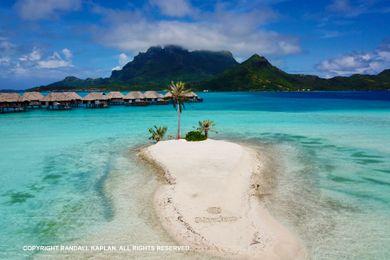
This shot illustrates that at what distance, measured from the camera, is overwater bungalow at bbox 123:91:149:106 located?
90.6 m

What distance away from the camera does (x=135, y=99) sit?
91250 mm

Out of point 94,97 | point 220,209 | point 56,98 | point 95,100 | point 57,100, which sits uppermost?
point 94,97

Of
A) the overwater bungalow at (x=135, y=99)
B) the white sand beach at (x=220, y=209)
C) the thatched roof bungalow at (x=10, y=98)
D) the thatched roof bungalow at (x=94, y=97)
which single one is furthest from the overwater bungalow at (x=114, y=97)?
the white sand beach at (x=220, y=209)

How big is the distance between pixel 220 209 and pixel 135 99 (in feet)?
255

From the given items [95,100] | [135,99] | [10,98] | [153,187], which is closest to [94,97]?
[95,100]

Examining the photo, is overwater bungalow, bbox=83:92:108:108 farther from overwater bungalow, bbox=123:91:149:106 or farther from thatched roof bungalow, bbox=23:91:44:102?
thatched roof bungalow, bbox=23:91:44:102

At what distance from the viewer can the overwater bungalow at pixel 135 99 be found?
9062 cm

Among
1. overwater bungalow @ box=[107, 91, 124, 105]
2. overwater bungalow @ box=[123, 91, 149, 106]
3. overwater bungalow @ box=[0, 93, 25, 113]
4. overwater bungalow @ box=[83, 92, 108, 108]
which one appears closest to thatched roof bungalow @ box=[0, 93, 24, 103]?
overwater bungalow @ box=[0, 93, 25, 113]

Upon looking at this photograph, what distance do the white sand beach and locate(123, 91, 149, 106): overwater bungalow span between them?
65504 millimetres

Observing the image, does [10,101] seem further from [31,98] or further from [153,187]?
[153,187]

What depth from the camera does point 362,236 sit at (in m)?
13.9

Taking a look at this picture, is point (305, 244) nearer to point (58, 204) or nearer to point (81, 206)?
point (81, 206)

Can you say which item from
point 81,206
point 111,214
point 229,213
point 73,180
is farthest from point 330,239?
point 73,180

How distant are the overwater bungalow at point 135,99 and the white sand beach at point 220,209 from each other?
65.5m
